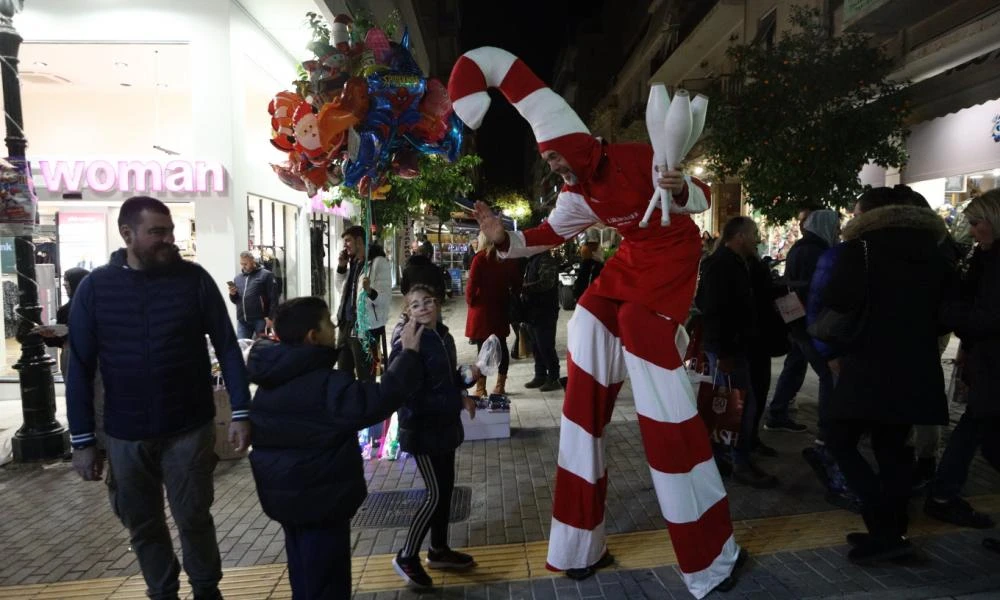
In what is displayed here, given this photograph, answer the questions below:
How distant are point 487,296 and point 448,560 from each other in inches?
155

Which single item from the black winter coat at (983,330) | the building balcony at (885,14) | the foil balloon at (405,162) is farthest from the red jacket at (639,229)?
the building balcony at (885,14)

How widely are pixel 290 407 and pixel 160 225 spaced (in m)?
1.13

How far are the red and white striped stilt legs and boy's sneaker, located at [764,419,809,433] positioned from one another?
2936mm

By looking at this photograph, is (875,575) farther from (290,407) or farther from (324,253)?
(324,253)

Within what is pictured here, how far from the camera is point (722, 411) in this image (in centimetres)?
429

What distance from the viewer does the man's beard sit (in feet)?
9.27

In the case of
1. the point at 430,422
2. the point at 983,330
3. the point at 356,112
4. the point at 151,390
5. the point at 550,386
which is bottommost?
the point at 550,386

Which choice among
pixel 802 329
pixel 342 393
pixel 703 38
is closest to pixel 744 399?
pixel 802 329

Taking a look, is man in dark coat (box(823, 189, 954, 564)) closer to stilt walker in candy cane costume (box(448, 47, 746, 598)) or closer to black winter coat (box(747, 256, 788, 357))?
stilt walker in candy cane costume (box(448, 47, 746, 598))

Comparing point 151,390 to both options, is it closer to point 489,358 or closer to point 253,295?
point 489,358

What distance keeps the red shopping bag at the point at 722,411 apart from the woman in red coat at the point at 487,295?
313cm

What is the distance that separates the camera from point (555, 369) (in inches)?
314

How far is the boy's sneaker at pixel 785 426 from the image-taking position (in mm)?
5719

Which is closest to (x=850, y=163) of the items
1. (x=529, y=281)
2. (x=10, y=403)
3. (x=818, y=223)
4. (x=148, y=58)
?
(x=818, y=223)
